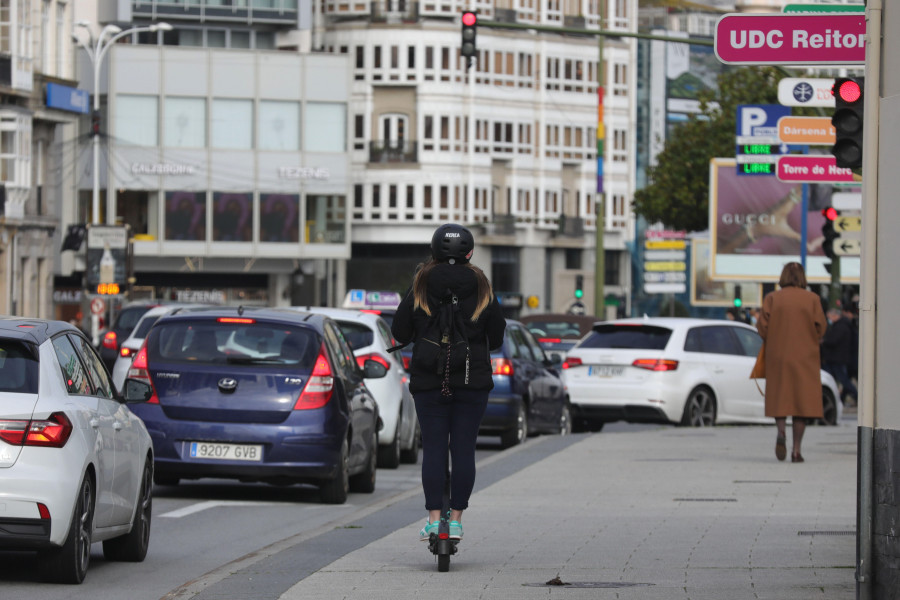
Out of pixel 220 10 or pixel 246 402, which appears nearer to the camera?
pixel 246 402

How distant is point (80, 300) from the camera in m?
80.4

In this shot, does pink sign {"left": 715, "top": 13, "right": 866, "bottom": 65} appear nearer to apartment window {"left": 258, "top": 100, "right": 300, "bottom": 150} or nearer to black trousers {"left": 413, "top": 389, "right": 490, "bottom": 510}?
black trousers {"left": 413, "top": 389, "right": 490, "bottom": 510}

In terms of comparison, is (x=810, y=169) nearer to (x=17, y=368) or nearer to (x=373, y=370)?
(x=373, y=370)

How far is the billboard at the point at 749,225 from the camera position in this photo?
52438mm

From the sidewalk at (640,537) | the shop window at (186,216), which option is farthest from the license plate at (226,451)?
the shop window at (186,216)

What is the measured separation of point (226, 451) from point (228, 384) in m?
0.52

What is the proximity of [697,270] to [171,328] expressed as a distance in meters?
54.2

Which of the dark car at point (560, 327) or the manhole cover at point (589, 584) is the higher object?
the manhole cover at point (589, 584)

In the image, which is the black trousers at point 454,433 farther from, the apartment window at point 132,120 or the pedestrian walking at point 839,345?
the apartment window at point 132,120

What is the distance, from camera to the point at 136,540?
36.3 feet

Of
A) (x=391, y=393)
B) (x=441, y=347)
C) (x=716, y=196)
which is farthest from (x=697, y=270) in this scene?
(x=441, y=347)

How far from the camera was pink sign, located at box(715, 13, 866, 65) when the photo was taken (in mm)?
11289

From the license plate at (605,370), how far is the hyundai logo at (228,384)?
11.1 meters

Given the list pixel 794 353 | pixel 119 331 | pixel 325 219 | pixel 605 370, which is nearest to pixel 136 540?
pixel 794 353
